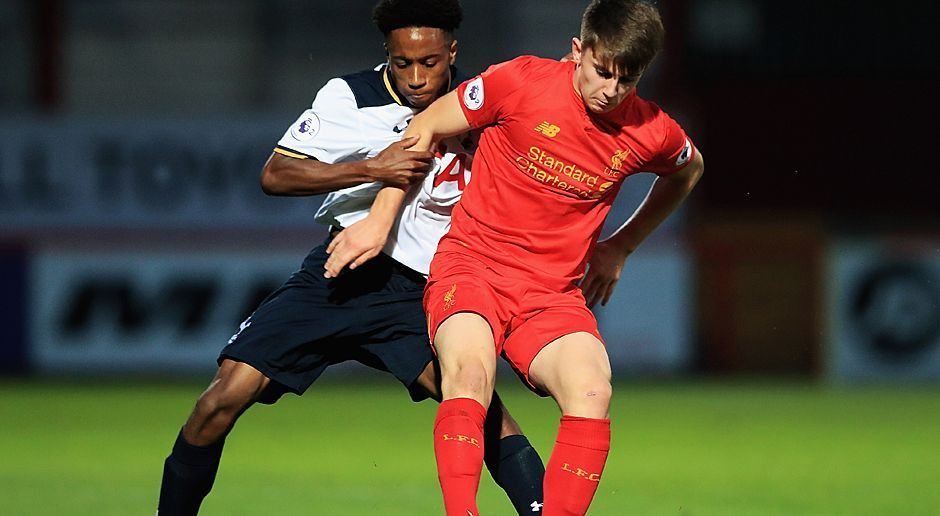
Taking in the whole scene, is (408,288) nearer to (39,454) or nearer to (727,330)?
(39,454)

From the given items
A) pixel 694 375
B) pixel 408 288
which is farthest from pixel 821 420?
pixel 408 288

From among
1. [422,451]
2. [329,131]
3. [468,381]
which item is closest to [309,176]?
[329,131]

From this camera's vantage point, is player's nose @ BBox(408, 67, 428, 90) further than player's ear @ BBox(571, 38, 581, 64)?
Yes

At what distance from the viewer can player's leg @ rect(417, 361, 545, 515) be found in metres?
5.28

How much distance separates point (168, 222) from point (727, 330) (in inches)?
262

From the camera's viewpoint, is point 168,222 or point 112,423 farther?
point 168,222

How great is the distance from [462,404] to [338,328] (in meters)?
0.94

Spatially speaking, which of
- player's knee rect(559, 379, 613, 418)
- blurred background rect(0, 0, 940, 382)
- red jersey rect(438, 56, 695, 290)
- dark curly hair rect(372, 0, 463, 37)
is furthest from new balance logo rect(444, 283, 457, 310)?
blurred background rect(0, 0, 940, 382)

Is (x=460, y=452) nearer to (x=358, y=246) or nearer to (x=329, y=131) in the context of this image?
(x=358, y=246)

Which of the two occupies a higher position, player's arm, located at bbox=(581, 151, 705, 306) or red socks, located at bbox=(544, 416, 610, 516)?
player's arm, located at bbox=(581, 151, 705, 306)

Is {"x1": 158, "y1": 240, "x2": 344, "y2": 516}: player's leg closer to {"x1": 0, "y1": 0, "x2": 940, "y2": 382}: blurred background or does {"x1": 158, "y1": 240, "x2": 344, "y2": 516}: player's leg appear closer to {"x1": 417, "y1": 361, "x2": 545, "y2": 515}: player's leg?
{"x1": 417, "y1": 361, "x2": 545, "y2": 515}: player's leg

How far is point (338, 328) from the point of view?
5.35 m

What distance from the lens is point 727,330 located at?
18.0 meters

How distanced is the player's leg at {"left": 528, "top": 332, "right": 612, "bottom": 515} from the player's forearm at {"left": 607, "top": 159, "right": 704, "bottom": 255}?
3.09ft
